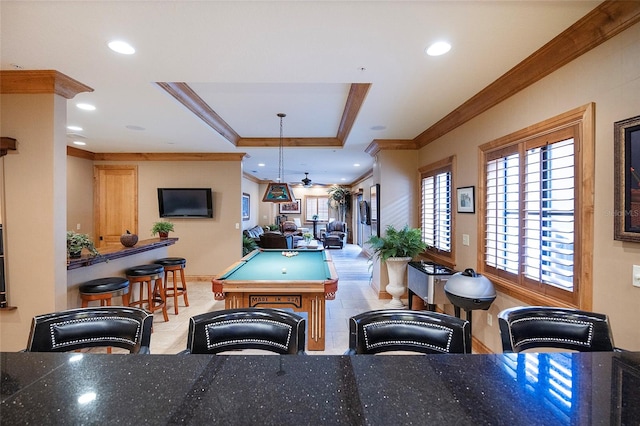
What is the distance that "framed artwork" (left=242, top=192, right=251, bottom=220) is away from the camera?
9.61 meters

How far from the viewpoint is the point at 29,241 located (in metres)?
2.62

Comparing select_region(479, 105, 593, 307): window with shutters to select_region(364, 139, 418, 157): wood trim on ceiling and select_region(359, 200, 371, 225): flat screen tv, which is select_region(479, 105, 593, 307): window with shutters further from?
select_region(359, 200, 371, 225): flat screen tv

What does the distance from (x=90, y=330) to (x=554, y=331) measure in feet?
7.18

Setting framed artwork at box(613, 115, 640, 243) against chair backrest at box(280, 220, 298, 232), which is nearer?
framed artwork at box(613, 115, 640, 243)

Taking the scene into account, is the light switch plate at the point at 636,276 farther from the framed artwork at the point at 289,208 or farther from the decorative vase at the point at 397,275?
the framed artwork at the point at 289,208

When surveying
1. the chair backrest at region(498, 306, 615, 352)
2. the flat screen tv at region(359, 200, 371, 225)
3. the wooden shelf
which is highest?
the flat screen tv at region(359, 200, 371, 225)

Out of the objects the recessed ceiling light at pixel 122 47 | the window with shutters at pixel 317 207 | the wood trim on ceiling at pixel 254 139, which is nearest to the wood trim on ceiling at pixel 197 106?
the wood trim on ceiling at pixel 254 139

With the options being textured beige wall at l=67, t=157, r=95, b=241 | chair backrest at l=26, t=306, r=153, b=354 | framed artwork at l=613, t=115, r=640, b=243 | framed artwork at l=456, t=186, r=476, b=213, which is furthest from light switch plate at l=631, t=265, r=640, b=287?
textured beige wall at l=67, t=157, r=95, b=241

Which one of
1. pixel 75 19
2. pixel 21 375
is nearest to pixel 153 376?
pixel 21 375

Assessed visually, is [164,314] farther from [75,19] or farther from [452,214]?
[452,214]

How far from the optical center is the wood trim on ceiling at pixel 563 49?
5.51 feet

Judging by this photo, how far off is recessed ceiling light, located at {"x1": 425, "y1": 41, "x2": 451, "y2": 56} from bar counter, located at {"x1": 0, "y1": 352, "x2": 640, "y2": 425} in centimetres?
201

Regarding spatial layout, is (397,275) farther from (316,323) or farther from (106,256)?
(106,256)

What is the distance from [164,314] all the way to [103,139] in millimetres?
3181
